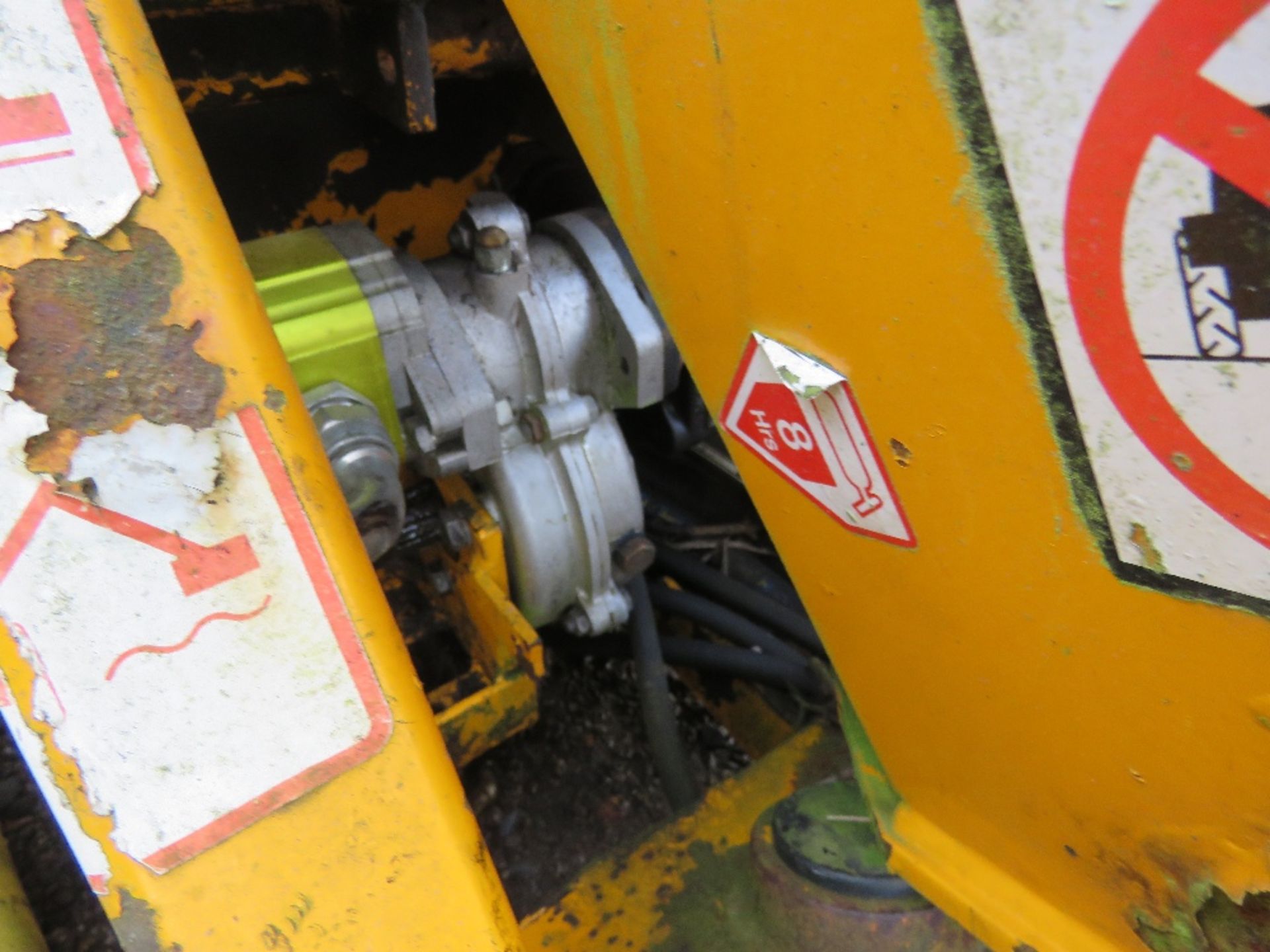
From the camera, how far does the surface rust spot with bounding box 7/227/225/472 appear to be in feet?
1.24

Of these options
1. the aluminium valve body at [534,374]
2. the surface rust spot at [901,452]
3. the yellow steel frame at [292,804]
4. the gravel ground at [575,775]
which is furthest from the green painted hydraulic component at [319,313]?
the gravel ground at [575,775]

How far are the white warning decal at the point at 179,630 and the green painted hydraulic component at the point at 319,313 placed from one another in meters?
0.34

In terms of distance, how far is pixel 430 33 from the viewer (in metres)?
0.98

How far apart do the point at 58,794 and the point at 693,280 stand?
0.42 m

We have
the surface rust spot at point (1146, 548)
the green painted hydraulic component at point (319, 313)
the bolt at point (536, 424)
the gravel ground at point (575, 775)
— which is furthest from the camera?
the gravel ground at point (575, 775)

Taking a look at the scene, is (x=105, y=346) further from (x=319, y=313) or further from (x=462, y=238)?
(x=462, y=238)

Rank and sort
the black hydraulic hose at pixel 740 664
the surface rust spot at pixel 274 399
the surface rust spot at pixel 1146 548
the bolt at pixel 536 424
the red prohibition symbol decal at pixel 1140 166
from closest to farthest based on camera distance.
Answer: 1. the red prohibition symbol decal at pixel 1140 166
2. the surface rust spot at pixel 1146 548
3. the surface rust spot at pixel 274 399
4. the bolt at pixel 536 424
5. the black hydraulic hose at pixel 740 664

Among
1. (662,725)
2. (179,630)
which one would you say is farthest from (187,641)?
(662,725)

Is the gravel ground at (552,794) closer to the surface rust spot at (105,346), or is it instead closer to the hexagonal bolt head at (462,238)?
the hexagonal bolt head at (462,238)

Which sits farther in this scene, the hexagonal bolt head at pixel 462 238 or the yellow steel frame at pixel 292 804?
the hexagonal bolt head at pixel 462 238

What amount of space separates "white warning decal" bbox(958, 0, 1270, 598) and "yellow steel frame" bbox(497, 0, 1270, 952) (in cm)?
2

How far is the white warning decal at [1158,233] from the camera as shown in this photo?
0.77ft

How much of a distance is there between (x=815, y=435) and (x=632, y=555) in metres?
0.65

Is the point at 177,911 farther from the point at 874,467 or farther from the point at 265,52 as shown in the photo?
the point at 265,52
